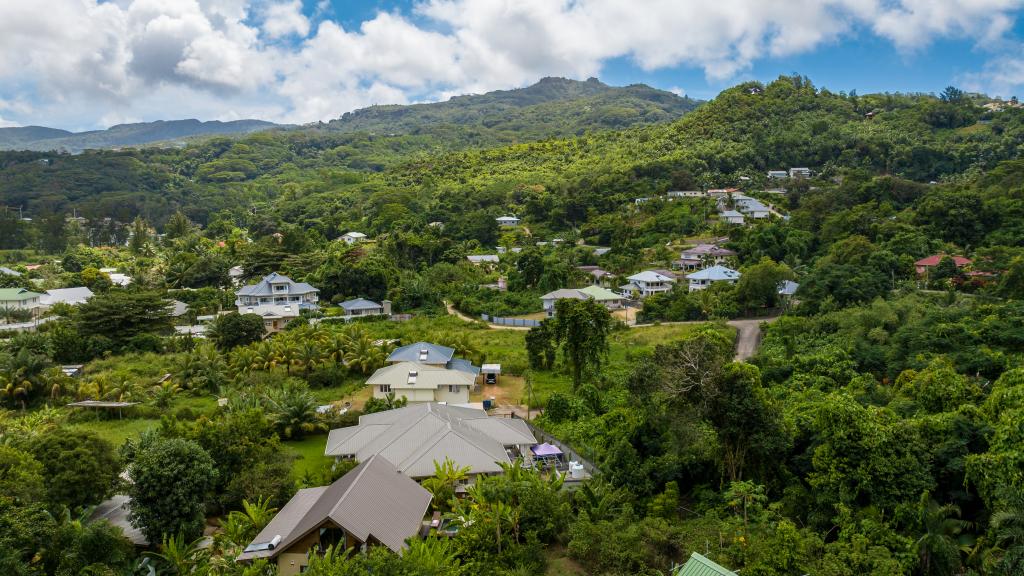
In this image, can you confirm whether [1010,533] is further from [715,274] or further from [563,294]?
[715,274]

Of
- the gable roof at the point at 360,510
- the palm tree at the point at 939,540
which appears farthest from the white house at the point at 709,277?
the gable roof at the point at 360,510

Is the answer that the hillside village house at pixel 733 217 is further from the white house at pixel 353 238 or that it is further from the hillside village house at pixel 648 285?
the white house at pixel 353 238

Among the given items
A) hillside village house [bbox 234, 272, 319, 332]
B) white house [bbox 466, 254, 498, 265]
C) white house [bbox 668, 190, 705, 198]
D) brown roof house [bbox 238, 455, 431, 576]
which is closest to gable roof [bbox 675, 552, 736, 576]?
brown roof house [bbox 238, 455, 431, 576]

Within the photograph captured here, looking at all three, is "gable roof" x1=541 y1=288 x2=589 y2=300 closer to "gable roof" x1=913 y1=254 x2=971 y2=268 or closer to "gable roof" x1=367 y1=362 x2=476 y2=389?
"gable roof" x1=367 y1=362 x2=476 y2=389

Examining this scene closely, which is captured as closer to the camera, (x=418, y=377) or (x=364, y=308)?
(x=418, y=377)

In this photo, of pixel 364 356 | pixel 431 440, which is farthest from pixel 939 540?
pixel 364 356

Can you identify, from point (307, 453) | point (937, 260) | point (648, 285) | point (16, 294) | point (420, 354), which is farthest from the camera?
point (648, 285)
